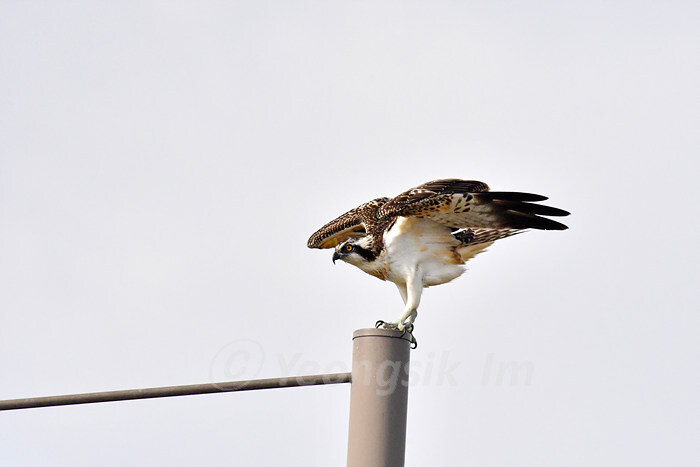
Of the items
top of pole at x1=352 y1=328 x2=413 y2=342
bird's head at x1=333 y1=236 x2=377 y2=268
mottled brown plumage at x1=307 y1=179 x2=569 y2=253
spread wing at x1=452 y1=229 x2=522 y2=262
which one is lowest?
top of pole at x1=352 y1=328 x2=413 y2=342

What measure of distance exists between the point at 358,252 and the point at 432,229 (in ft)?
2.67

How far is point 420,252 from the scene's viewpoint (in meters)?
9.57

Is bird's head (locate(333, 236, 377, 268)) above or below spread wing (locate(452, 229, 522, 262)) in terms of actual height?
below

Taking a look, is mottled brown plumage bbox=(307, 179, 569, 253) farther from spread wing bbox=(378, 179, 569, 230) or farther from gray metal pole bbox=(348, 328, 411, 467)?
gray metal pole bbox=(348, 328, 411, 467)

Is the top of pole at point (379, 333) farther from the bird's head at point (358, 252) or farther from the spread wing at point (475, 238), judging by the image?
the spread wing at point (475, 238)

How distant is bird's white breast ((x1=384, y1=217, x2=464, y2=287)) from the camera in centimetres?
952

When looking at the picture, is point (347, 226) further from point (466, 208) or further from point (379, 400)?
point (379, 400)

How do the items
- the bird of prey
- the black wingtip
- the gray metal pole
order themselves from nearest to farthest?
the gray metal pole < the black wingtip < the bird of prey

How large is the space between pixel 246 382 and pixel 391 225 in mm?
4839

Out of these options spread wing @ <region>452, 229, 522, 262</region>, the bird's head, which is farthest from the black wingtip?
the bird's head

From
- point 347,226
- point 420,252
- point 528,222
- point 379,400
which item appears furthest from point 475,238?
point 379,400

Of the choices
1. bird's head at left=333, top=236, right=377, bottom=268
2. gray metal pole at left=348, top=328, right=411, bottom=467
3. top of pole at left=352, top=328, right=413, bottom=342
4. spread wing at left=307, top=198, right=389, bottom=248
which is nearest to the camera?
gray metal pole at left=348, top=328, right=411, bottom=467

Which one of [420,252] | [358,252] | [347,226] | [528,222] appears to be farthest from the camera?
[347,226]

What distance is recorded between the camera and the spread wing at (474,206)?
29.3 feet
